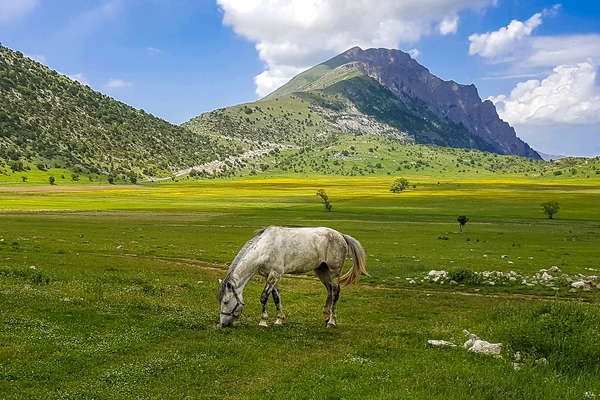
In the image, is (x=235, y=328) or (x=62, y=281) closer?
Result: (x=235, y=328)

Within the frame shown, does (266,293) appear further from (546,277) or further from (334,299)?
(546,277)

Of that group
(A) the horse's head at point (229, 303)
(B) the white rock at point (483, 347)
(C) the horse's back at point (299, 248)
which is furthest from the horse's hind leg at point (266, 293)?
(B) the white rock at point (483, 347)

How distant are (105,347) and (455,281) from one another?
24984mm

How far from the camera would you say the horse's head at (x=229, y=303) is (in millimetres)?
16656

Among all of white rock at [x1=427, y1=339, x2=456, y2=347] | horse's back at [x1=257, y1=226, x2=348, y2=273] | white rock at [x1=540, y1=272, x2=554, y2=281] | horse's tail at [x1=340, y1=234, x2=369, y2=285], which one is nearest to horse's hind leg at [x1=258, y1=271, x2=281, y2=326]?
horse's back at [x1=257, y1=226, x2=348, y2=273]

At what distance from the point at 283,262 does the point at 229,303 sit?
8.88 ft

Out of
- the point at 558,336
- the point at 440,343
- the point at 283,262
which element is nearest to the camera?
the point at 558,336

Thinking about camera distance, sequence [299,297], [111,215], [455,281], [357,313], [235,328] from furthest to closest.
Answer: [111,215] < [455,281] < [299,297] < [357,313] < [235,328]

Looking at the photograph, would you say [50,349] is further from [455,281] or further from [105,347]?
[455,281]

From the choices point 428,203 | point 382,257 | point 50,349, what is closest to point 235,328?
point 50,349

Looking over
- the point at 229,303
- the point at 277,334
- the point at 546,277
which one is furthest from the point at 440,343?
the point at 546,277

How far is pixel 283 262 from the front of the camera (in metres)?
17.8

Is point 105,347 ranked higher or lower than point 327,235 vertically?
lower

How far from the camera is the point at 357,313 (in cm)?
2228
